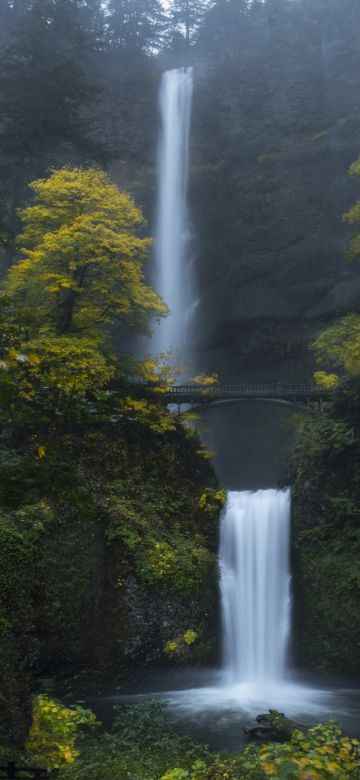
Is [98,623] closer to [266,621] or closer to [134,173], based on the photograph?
[266,621]

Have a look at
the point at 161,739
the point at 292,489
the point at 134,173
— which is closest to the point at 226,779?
the point at 161,739

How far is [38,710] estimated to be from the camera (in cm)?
848

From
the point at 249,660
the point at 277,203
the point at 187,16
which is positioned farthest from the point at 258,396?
the point at 187,16

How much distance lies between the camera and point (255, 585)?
17.7m

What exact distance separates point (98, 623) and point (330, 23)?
45.8m

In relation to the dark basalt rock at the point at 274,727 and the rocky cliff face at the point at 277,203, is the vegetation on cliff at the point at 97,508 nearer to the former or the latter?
the dark basalt rock at the point at 274,727

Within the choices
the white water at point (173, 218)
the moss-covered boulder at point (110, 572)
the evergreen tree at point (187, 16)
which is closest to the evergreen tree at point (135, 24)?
the evergreen tree at point (187, 16)

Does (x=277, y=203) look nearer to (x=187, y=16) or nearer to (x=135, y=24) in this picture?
(x=135, y=24)

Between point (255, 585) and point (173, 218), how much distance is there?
87.7 ft

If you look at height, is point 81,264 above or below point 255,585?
above

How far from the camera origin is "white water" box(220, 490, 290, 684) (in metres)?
16.3

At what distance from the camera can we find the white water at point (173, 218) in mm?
35406

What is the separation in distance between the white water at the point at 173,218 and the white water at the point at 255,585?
47.4ft

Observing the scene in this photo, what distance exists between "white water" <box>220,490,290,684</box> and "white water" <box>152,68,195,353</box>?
14.4 m
